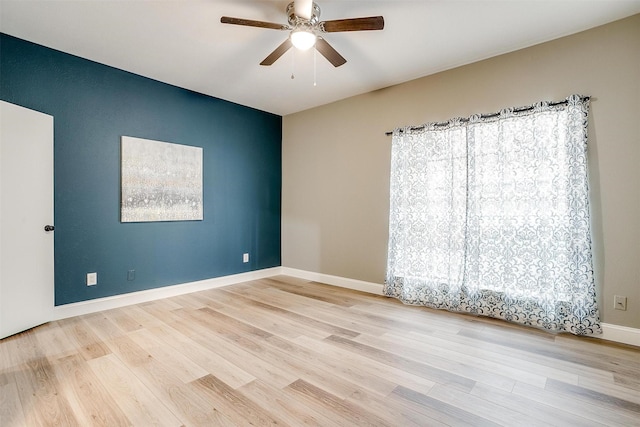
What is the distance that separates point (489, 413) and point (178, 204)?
3.75 metres

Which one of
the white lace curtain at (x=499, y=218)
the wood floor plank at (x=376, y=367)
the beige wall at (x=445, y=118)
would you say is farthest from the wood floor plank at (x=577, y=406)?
the beige wall at (x=445, y=118)

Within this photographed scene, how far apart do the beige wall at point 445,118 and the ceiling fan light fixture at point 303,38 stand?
1.84 metres

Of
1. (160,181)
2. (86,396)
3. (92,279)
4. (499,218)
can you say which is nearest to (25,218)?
(92,279)

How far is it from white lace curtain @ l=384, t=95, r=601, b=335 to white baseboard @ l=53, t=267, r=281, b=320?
222 centimetres

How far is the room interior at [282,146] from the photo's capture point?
2553mm

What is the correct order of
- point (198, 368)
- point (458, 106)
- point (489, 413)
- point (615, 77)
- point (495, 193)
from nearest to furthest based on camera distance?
point (489, 413)
point (198, 368)
point (615, 77)
point (495, 193)
point (458, 106)

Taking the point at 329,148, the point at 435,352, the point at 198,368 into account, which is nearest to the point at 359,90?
the point at 329,148

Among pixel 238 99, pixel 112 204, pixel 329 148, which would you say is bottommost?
pixel 112 204

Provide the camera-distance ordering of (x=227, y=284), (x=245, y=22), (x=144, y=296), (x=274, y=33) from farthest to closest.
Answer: (x=227, y=284)
(x=144, y=296)
(x=274, y=33)
(x=245, y=22)

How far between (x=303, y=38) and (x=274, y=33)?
576 mm

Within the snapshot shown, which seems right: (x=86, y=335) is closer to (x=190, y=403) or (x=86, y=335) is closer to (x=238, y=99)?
(x=190, y=403)

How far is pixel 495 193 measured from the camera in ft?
10.1

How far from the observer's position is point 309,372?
2.09 metres

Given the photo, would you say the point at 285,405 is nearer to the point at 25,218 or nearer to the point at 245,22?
the point at 245,22
